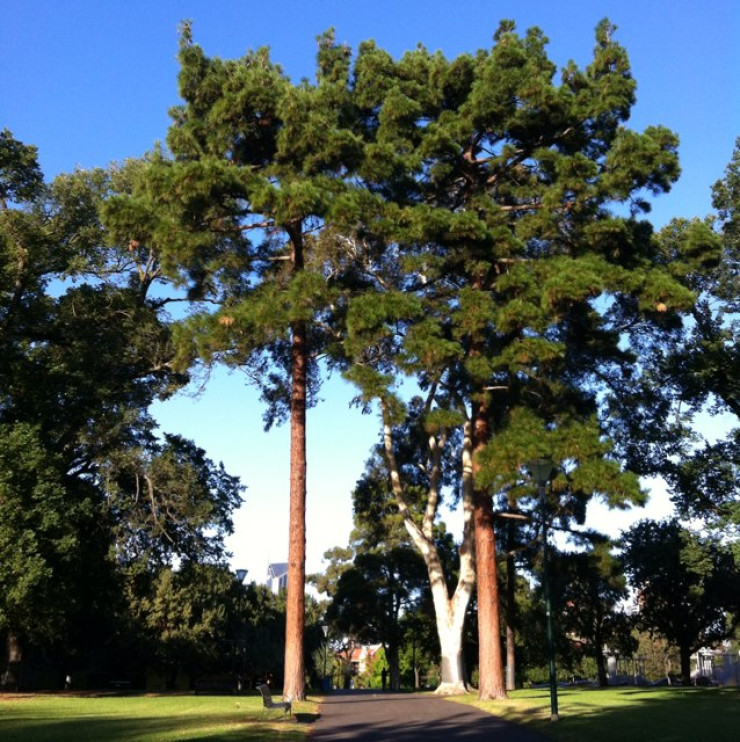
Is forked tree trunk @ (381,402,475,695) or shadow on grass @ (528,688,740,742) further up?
forked tree trunk @ (381,402,475,695)

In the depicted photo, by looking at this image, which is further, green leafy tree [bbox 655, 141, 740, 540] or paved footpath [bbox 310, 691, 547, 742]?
green leafy tree [bbox 655, 141, 740, 540]

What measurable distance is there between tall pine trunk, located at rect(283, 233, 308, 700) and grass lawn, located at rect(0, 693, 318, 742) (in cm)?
89

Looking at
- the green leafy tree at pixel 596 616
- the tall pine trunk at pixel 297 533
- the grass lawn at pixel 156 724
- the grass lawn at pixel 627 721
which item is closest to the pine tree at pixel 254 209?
the tall pine trunk at pixel 297 533

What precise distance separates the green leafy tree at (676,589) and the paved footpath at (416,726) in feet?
84.7

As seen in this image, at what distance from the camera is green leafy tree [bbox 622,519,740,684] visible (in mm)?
42875

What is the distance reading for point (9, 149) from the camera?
30.0 metres

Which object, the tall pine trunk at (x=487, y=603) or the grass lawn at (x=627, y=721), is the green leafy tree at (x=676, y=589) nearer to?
the tall pine trunk at (x=487, y=603)

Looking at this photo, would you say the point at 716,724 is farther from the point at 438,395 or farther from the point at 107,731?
the point at 438,395

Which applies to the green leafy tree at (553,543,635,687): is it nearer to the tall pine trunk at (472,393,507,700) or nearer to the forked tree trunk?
the forked tree trunk

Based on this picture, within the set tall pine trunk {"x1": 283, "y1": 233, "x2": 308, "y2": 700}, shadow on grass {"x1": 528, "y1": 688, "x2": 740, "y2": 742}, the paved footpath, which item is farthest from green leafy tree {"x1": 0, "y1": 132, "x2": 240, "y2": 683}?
shadow on grass {"x1": 528, "y1": 688, "x2": 740, "y2": 742}

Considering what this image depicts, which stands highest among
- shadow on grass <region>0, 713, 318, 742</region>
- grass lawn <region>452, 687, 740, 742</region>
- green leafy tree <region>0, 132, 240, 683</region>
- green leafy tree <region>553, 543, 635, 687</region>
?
green leafy tree <region>0, 132, 240, 683</region>

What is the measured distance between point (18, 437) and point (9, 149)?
1096 cm

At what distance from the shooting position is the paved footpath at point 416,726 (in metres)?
12.0

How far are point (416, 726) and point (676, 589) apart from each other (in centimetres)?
3831
